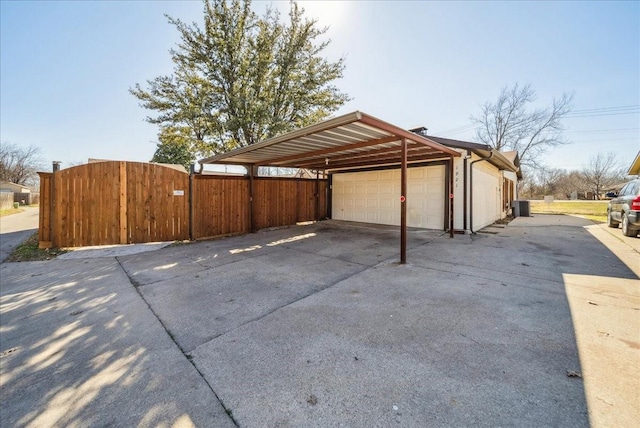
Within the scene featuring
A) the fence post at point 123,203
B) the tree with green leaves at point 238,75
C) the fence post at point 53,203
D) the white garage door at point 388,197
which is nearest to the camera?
the fence post at point 53,203

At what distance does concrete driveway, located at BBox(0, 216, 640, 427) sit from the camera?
1.62 m

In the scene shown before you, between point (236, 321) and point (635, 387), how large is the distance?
10.7ft

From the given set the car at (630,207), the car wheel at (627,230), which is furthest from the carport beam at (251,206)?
the car wheel at (627,230)

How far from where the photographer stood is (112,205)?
672cm

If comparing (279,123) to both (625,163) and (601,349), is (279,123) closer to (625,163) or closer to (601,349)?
(601,349)

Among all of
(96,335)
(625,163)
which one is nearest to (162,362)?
(96,335)

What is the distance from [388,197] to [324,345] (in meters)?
8.42

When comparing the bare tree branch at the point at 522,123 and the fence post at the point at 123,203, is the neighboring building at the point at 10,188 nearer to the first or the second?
the fence post at the point at 123,203

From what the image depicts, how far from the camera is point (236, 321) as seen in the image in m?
2.86

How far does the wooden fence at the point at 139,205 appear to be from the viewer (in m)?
6.25

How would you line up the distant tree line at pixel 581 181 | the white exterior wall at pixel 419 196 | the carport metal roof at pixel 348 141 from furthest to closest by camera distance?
the distant tree line at pixel 581 181 → the white exterior wall at pixel 419 196 → the carport metal roof at pixel 348 141

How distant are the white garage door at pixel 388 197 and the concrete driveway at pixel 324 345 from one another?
13.8 feet

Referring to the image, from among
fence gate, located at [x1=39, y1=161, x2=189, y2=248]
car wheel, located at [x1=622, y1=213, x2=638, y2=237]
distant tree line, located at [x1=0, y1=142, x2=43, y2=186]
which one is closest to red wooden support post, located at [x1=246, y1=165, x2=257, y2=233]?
fence gate, located at [x1=39, y1=161, x2=189, y2=248]

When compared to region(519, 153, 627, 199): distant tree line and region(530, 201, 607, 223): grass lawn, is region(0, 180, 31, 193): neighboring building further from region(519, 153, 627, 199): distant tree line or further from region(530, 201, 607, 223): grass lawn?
region(519, 153, 627, 199): distant tree line
